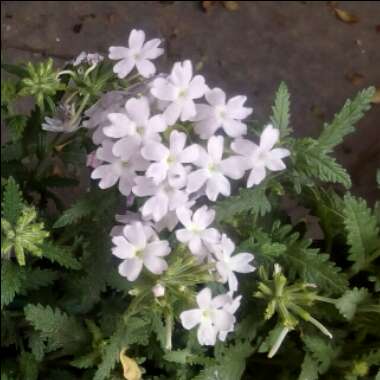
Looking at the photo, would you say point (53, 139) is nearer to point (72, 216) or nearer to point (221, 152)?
point (72, 216)

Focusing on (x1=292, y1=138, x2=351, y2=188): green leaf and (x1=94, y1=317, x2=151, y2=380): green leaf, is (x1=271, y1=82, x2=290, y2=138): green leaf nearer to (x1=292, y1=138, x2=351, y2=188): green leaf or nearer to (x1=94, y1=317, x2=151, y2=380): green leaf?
(x1=292, y1=138, x2=351, y2=188): green leaf

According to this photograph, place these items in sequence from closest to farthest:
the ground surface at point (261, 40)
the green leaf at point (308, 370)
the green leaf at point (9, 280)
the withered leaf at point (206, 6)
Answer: the green leaf at point (9, 280), the green leaf at point (308, 370), the ground surface at point (261, 40), the withered leaf at point (206, 6)

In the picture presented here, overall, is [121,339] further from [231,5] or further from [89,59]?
[231,5]

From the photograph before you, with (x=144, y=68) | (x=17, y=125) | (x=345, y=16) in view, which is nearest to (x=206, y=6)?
(x=345, y=16)

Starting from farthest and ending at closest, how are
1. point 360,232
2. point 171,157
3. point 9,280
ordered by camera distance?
point 360,232, point 9,280, point 171,157

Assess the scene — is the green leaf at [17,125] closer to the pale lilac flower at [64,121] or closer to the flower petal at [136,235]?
the pale lilac flower at [64,121]

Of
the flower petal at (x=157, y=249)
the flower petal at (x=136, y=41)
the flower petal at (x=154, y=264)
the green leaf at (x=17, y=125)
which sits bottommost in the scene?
the green leaf at (x=17, y=125)

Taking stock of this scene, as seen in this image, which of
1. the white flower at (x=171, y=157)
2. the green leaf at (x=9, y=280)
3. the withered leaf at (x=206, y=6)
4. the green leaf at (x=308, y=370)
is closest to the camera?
the white flower at (x=171, y=157)

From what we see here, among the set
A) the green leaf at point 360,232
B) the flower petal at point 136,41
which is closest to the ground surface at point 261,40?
the green leaf at point 360,232

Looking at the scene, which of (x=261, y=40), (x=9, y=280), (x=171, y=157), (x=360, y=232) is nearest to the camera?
(x=171, y=157)
